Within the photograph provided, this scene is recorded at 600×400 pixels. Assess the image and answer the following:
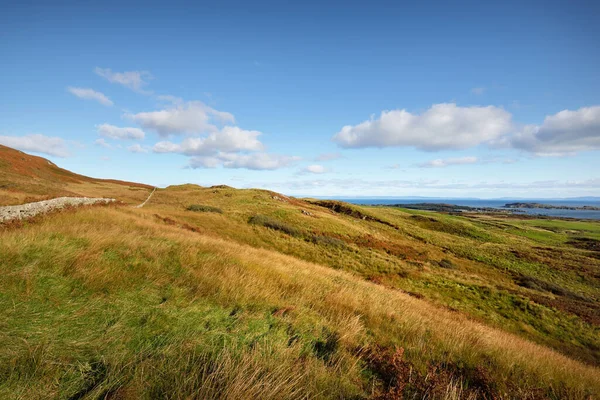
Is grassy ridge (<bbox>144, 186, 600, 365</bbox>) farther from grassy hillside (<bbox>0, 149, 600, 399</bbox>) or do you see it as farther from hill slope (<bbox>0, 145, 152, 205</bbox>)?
grassy hillside (<bbox>0, 149, 600, 399</bbox>)

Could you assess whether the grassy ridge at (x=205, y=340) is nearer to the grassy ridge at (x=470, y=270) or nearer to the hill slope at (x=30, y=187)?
the grassy ridge at (x=470, y=270)

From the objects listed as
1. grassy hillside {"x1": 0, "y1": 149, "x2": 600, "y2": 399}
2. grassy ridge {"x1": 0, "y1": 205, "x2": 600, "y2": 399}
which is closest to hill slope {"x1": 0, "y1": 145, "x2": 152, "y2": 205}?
grassy hillside {"x1": 0, "y1": 149, "x2": 600, "y2": 399}

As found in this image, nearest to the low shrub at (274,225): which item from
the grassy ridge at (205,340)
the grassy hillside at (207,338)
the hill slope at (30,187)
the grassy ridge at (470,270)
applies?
the grassy ridge at (470,270)

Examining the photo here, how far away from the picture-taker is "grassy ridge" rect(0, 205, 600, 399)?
3166 mm

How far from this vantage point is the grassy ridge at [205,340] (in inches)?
125

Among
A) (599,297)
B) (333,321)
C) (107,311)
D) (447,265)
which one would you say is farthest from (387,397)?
(599,297)

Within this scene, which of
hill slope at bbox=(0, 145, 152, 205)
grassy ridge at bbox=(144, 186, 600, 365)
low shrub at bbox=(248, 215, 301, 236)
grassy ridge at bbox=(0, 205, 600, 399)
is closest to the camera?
grassy ridge at bbox=(0, 205, 600, 399)

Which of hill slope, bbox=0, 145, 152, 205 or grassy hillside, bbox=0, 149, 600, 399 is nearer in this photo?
grassy hillside, bbox=0, 149, 600, 399

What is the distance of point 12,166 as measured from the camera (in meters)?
46.2

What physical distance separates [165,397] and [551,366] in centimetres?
796

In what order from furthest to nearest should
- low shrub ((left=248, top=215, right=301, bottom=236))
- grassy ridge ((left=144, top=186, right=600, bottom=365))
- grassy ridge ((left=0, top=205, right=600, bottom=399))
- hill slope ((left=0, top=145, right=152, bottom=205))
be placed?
low shrub ((left=248, top=215, right=301, bottom=236))
hill slope ((left=0, top=145, right=152, bottom=205))
grassy ridge ((left=144, top=186, right=600, bottom=365))
grassy ridge ((left=0, top=205, right=600, bottom=399))

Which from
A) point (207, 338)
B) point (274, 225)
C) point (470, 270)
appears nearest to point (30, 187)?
point (274, 225)

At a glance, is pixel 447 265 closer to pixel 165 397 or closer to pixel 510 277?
pixel 510 277

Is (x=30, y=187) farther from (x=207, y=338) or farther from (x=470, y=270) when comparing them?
(x=470, y=270)
